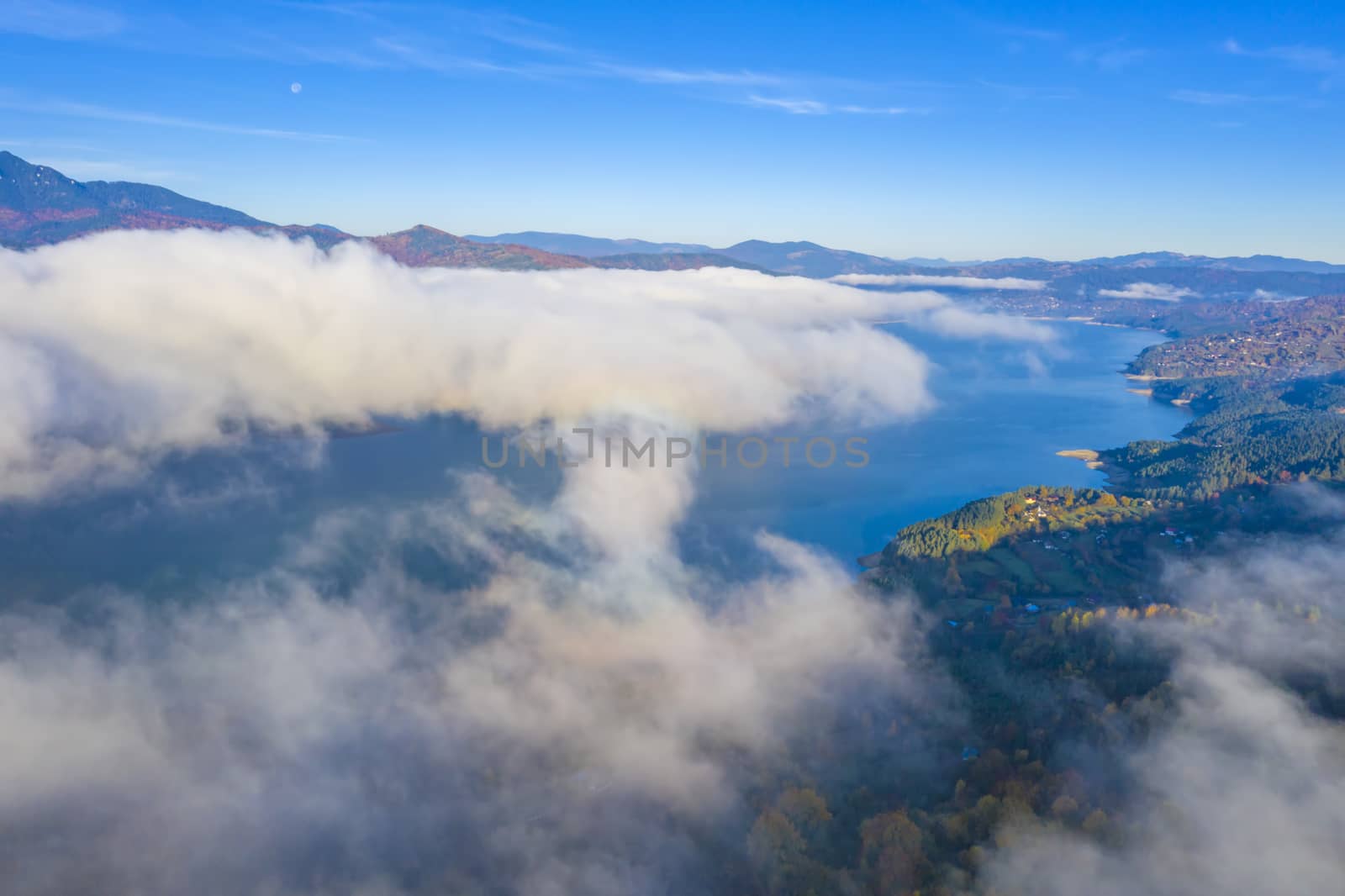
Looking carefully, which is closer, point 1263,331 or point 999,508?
point 999,508

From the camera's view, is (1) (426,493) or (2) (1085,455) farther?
(2) (1085,455)

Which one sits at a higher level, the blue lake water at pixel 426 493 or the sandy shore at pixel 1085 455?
the sandy shore at pixel 1085 455

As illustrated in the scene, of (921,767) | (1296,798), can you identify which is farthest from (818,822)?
(1296,798)

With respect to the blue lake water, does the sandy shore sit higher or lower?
higher

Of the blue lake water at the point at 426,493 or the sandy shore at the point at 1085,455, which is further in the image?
the sandy shore at the point at 1085,455

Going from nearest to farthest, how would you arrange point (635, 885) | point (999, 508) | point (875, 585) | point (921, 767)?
point (635, 885), point (921, 767), point (875, 585), point (999, 508)

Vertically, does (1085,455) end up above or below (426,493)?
above

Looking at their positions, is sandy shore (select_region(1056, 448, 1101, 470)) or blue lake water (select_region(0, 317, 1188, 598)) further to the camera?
sandy shore (select_region(1056, 448, 1101, 470))

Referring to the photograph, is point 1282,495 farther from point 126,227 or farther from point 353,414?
point 126,227
